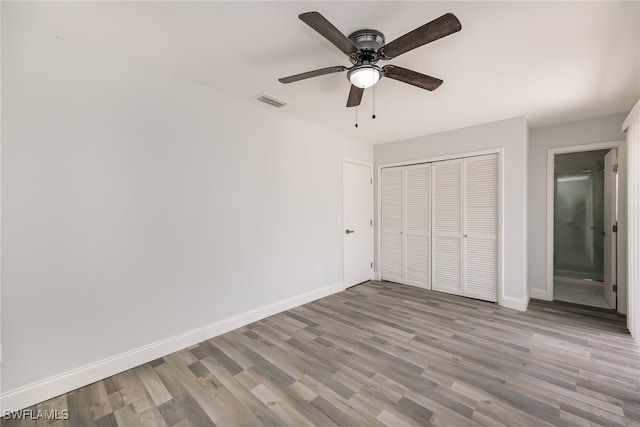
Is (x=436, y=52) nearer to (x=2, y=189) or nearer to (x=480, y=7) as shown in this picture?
(x=480, y=7)

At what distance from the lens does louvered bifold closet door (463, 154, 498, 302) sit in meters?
3.62

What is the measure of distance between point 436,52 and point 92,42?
2.64 metres

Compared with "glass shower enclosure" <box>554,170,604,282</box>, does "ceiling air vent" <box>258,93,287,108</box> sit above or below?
above

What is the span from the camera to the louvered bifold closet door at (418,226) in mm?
4262

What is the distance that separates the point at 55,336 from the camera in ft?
6.06

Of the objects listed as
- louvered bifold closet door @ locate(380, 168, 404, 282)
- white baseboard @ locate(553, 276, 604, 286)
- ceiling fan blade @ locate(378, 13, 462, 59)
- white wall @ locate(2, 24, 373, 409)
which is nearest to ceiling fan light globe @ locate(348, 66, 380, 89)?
ceiling fan blade @ locate(378, 13, 462, 59)

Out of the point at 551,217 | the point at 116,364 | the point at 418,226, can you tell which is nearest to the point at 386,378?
the point at 116,364

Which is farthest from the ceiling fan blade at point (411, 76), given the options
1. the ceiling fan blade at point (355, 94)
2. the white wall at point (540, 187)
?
the white wall at point (540, 187)

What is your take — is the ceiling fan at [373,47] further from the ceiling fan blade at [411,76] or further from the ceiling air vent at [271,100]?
the ceiling air vent at [271,100]

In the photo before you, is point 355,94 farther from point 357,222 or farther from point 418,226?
point 418,226

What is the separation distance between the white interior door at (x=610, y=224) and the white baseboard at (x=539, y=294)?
71 cm

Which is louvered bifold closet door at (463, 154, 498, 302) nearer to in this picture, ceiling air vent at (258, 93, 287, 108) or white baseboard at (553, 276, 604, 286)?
white baseboard at (553, 276, 604, 286)

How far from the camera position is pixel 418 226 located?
4375mm

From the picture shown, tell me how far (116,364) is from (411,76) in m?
3.27
